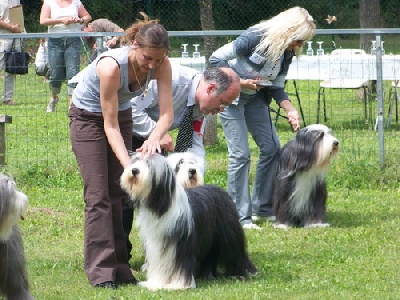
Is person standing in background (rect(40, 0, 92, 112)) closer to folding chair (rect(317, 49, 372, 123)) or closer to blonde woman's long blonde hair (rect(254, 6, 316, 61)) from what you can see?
blonde woman's long blonde hair (rect(254, 6, 316, 61))

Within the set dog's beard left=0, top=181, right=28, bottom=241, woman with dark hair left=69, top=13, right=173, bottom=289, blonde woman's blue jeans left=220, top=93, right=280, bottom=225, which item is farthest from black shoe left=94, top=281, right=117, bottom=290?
blonde woman's blue jeans left=220, top=93, right=280, bottom=225

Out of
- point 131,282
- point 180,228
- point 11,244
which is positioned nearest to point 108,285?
A: point 131,282

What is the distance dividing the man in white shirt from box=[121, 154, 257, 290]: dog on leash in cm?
37

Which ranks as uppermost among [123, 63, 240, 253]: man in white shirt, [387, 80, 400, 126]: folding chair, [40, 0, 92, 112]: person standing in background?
[40, 0, 92, 112]: person standing in background

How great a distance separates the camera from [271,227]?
26.3 ft

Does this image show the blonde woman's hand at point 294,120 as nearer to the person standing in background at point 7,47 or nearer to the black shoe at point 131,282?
the black shoe at point 131,282

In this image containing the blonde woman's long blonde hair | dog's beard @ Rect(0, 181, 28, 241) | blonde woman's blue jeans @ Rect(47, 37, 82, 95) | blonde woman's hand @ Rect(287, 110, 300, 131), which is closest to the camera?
dog's beard @ Rect(0, 181, 28, 241)

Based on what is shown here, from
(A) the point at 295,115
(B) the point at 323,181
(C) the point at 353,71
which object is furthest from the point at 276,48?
(C) the point at 353,71

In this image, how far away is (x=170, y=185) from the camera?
550 centimetres

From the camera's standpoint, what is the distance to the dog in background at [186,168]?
19.7 ft

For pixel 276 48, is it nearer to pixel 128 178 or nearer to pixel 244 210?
pixel 244 210

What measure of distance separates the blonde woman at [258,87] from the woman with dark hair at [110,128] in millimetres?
1900

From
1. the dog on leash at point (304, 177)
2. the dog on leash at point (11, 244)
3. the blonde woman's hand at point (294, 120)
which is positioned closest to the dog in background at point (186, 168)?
the dog on leash at point (11, 244)

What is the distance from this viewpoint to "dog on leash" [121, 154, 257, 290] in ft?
17.9
